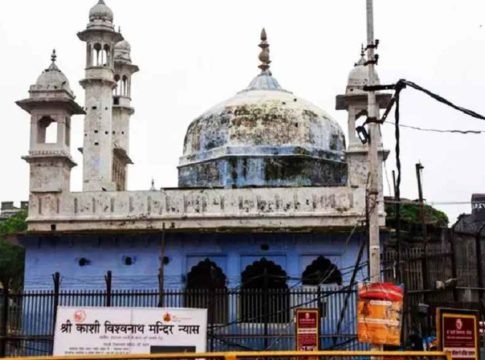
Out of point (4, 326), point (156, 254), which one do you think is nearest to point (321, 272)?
point (156, 254)

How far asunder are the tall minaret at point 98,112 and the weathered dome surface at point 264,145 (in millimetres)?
2116

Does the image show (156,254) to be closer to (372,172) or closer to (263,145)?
(263,145)

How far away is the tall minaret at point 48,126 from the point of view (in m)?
19.9

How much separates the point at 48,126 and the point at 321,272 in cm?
774

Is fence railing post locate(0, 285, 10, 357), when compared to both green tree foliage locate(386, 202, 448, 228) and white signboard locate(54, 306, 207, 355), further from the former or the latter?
green tree foliage locate(386, 202, 448, 228)

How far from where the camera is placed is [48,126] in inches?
831

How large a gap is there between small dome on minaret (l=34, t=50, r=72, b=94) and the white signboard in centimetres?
1092

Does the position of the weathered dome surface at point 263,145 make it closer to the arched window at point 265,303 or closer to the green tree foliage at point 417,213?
the green tree foliage at point 417,213

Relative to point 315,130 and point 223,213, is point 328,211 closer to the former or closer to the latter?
point 223,213

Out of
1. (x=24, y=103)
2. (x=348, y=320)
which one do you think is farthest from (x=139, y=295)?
(x=24, y=103)

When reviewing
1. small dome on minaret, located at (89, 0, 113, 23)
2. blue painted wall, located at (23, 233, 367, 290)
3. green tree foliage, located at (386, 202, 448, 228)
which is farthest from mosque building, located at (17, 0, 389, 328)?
green tree foliage, located at (386, 202, 448, 228)

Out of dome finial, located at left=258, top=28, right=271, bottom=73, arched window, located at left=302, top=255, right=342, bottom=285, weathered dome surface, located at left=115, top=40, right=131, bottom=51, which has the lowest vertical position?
arched window, located at left=302, top=255, right=342, bottom=285

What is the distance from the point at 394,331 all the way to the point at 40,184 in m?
12.0

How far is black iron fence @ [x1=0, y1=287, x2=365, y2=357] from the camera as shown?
14.9 m
